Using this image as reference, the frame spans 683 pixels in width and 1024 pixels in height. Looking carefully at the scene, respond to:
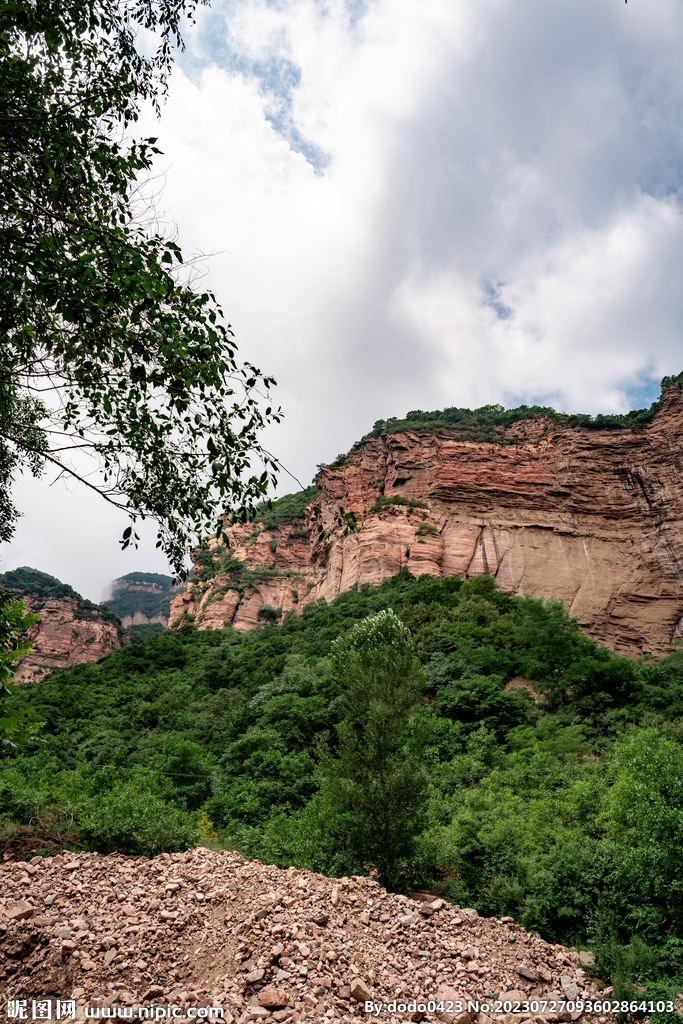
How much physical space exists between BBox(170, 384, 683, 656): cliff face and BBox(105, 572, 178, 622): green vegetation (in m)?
87.0

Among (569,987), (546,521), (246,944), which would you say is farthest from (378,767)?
(546,521)

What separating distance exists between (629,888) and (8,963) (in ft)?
27.4

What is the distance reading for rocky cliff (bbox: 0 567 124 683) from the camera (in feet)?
172

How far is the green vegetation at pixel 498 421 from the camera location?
39688 mm

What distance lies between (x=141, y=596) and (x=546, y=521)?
405 ft

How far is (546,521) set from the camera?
37781mm

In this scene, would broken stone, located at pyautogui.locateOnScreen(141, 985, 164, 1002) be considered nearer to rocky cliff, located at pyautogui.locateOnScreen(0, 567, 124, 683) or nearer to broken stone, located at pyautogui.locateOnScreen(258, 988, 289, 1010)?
broken stone, located at pyautogui.locateOnScreen(258, 988, 289, 1010)

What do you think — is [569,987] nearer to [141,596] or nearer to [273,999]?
[273,999]

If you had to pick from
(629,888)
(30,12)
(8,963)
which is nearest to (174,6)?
(30,12)

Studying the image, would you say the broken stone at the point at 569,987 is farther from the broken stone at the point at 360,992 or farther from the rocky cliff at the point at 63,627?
the rocky cliff at the point at 63,627

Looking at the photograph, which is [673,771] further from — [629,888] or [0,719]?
[0,719]

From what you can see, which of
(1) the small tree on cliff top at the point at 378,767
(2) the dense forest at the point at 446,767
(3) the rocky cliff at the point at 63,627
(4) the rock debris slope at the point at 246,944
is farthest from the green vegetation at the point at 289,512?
(4) the rock debris slope at the point at 246,944

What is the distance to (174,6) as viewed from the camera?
433 centimetres

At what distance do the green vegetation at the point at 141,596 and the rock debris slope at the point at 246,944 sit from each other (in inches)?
4481
